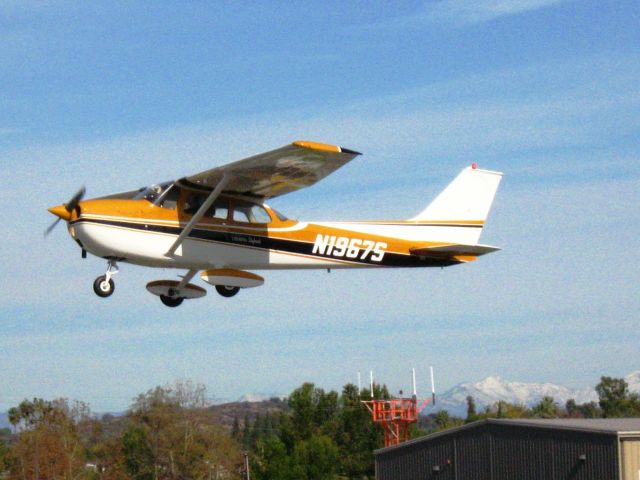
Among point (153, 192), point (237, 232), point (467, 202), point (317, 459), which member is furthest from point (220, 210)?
point (317, 459)

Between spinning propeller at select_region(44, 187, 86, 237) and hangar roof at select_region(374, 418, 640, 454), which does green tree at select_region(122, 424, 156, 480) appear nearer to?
hangar roof at select_region(374, 418, 640, 454)

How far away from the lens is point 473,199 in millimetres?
26062

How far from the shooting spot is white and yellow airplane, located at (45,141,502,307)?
21.2m

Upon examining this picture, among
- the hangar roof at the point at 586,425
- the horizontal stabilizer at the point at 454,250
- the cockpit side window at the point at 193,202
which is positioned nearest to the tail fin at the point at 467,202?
the horizontal stabilizer at the point at 454,250

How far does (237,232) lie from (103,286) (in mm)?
2810

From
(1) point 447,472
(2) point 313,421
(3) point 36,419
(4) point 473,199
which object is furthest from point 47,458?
(4) point 473,199

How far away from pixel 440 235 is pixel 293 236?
380 cm

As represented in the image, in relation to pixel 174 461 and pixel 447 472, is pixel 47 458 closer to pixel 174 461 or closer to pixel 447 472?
pixel 174 461

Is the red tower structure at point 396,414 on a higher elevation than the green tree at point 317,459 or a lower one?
higher

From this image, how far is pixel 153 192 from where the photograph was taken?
72.1ft

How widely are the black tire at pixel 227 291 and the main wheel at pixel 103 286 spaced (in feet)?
10.2

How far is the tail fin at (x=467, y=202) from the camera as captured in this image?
2589 cm

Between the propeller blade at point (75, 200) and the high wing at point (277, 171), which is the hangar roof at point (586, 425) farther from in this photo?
the propeller blade at point (75, 200)

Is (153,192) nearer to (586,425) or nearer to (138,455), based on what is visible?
(586,425)
